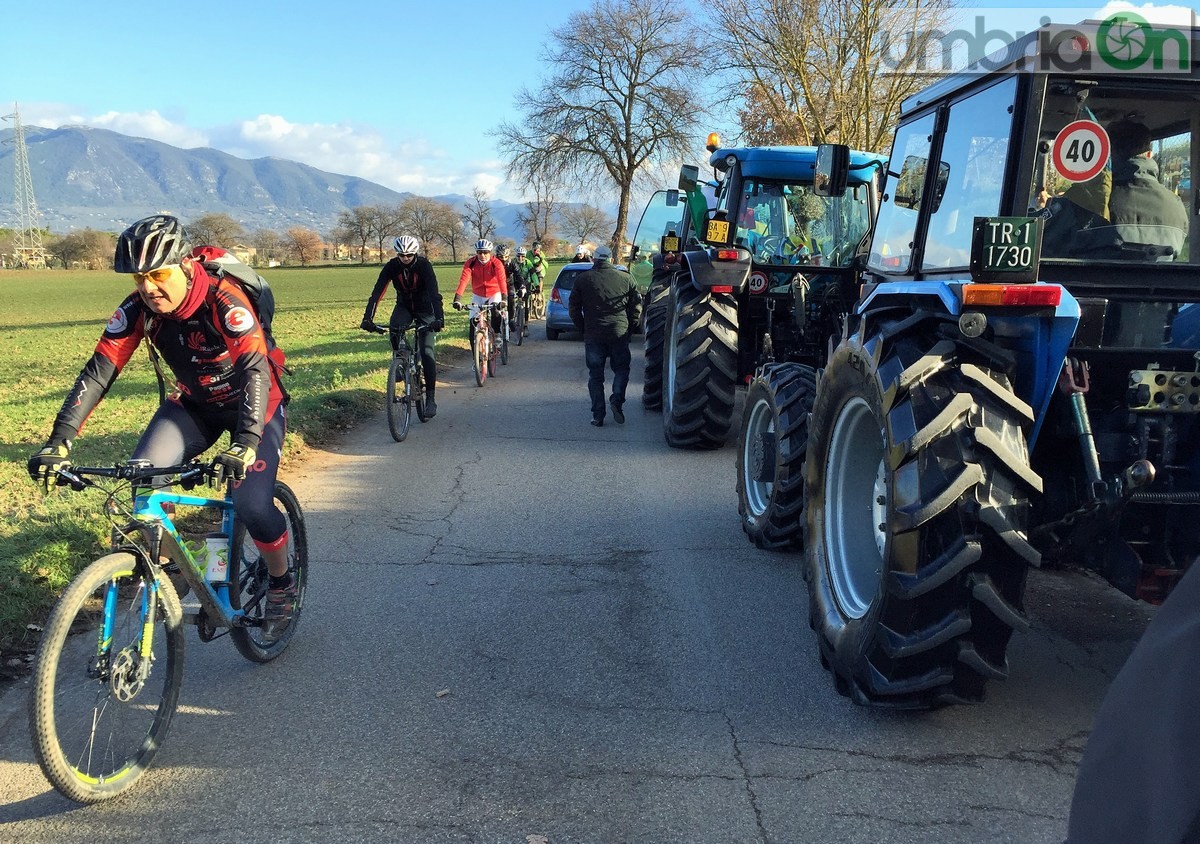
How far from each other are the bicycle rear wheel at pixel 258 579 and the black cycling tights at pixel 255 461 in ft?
0.40

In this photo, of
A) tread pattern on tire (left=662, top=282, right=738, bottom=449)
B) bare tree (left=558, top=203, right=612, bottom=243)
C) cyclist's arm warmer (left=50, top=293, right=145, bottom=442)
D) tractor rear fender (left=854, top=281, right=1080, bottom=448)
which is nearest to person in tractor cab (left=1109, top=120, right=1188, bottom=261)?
tractor rear fender (left=854, top=281, right=1080, bottom=448)

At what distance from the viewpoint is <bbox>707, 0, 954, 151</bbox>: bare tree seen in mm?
23047

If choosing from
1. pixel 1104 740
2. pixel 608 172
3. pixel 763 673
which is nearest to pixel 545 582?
pixel 763 673

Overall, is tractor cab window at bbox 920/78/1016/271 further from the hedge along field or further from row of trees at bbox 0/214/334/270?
row of trees at bbox 0/214/334/270

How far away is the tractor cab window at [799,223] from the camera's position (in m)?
8.45

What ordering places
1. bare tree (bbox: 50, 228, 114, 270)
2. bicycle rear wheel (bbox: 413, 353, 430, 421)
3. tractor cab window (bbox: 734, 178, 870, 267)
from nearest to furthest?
tractor cab window (bbox: 734, 178, 870, 267) < bicycle rear wheel (bbox: 413, 353, 430, 421) < bare tree (bbox: 50, 228, 114, 270)

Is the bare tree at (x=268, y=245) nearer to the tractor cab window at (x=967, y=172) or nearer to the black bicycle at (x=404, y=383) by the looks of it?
the black bicycle at (x=404, y=383)

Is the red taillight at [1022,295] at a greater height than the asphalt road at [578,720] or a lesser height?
greater

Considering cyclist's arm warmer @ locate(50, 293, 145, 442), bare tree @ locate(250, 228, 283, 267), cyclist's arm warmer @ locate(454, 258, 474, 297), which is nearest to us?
cyclist's arm warmer @ locate(50, 293, 145, 442)

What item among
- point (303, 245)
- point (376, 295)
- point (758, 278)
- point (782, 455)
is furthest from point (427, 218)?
point (782, 455)

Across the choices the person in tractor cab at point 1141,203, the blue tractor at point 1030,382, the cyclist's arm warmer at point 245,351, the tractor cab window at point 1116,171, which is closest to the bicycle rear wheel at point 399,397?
the cyclist's arm warmer at point 245,351

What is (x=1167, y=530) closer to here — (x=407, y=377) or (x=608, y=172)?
(x=407, y=377)

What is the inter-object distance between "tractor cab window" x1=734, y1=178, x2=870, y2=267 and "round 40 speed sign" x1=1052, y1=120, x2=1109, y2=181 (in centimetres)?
504

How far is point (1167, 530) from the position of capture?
3.29 m
